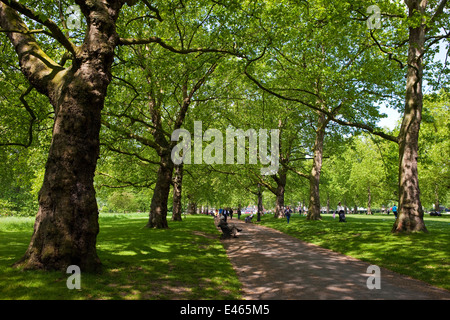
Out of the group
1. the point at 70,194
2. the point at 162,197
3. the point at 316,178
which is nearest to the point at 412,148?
the point at 316,178

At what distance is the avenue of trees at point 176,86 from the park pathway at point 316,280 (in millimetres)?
4060

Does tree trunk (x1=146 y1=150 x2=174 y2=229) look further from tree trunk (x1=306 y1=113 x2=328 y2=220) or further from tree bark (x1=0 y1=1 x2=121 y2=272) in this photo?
tree trunk (x1=306 y1=113 x2=328 y2=220)

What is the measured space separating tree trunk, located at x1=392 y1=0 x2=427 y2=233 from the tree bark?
12826 mm

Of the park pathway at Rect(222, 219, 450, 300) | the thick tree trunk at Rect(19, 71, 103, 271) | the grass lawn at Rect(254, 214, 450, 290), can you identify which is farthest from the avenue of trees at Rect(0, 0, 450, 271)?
the park pathway at Rect(222, 219, 450, 300)

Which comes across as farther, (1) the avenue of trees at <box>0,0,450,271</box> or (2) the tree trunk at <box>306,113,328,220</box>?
(2) the tree trunk at <box>306,113,328,220</box>

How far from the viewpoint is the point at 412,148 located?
527 inches

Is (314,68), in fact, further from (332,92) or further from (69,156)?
(69,156)

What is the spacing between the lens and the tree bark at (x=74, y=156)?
20.0 ft

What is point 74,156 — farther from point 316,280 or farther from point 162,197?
point 162,197

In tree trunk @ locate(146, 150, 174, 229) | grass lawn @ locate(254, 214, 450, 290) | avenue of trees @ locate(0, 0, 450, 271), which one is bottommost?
grass lawn @ locate(254, 214, 450, 290)

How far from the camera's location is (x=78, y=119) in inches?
257

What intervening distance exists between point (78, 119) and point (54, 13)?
8944 millimetres

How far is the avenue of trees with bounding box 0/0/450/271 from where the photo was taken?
6.51 meters

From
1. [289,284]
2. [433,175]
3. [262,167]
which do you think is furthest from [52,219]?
[433,175]
